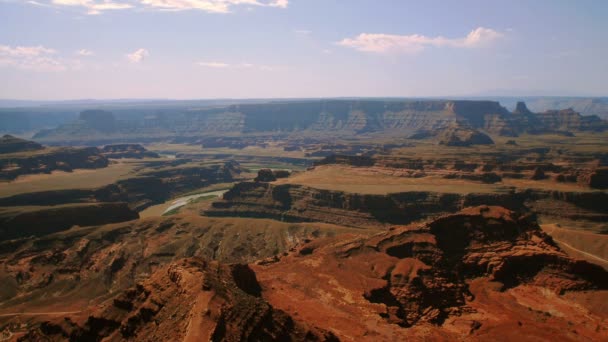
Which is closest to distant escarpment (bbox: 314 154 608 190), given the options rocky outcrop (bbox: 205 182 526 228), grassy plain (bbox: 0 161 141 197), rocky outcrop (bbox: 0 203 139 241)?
rocky outcrop (bbox: 205 182 526 228)

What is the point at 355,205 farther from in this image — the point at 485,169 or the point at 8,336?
the point at 8,336

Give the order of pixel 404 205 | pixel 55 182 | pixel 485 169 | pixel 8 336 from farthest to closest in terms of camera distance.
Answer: pixel 55 182
pixel 485 169
pixel 404 205
pixel 8 336

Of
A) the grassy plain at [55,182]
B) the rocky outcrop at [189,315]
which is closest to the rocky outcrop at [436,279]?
the rocky outcrop at [189,315]

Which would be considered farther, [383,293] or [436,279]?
[436,279]

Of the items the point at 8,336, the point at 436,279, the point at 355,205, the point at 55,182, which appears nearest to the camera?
the point at 436,279

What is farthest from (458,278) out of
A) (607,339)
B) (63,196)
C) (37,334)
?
(63,196)

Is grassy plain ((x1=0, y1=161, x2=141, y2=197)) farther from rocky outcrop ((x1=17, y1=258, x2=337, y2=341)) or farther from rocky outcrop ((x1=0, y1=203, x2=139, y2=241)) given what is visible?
rocky outcrop ((x1=17, y1=258, x2=337, y2=341))

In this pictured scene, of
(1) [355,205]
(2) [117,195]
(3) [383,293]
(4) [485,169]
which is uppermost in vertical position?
(3) [383,293]

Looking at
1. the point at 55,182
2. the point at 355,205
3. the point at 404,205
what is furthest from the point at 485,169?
the point at 55,182
